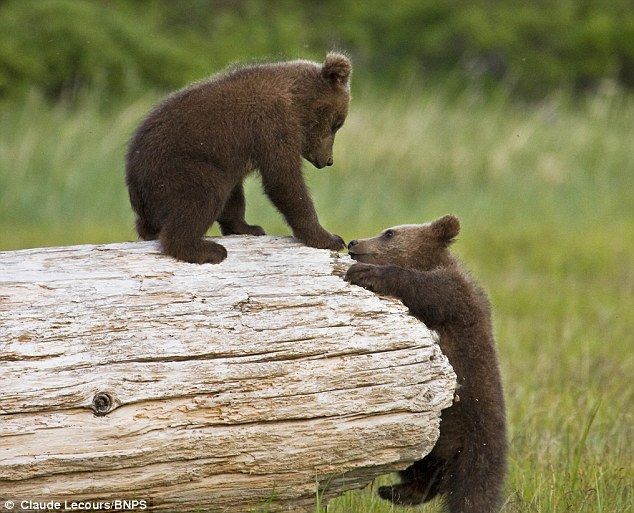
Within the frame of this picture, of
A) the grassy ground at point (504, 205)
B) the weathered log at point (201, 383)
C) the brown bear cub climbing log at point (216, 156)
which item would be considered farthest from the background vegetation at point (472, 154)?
the brown bear cub climbing log at point (216, 156)

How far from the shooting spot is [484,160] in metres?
15.1

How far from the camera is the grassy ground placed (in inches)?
319

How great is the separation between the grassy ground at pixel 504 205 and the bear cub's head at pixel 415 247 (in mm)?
1312

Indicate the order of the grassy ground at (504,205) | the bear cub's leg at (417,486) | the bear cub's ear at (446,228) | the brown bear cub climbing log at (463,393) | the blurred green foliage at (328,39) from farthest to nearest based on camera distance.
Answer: the blurred green foliage at (328,39) → the grassy ground at (504,205) → the bear cub's ear at (446,228) → the bear cub's leg at (417,486) → the brown bear cub climbing log at (463,393)

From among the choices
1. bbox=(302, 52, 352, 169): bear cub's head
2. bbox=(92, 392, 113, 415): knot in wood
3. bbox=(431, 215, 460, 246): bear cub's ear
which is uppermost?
bbox=(302, 52, 352, 169): bear cub's head

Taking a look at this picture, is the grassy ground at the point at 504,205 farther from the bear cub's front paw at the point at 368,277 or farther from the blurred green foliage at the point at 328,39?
the blurred green foliage at the point at 328,39

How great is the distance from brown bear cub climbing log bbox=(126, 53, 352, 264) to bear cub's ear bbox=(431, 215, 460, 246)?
0.61 meters

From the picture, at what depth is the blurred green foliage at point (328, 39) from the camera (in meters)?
18.2

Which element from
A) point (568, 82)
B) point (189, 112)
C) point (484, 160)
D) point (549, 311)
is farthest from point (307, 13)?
point (189, 112)

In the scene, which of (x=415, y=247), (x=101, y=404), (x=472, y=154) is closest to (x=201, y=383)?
(x=101, y=404)

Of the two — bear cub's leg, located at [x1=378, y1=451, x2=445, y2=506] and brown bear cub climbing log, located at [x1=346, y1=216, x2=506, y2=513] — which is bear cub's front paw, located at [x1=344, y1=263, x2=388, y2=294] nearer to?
brown bear cub climbing log, located at [x1=346, y1=216, x2=506, y2=513]

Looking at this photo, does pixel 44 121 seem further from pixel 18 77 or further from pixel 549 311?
pixel 549 311

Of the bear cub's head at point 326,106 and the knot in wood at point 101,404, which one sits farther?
the bear cub's head at point 326,106

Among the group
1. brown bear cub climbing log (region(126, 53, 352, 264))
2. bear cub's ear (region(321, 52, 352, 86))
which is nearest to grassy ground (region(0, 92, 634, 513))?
brown bear cub climbing log (region(126, 53, 352, 264))
